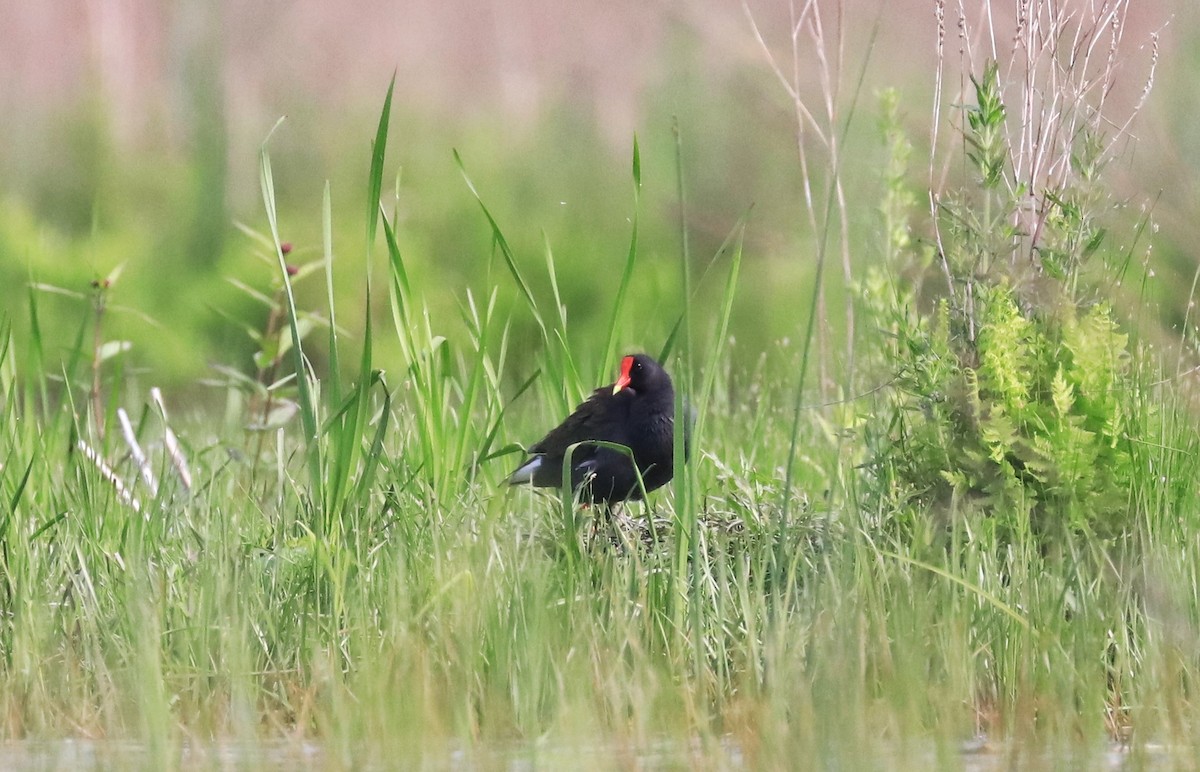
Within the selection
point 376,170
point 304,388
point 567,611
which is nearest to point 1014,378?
point 567,611

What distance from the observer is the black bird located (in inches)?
149

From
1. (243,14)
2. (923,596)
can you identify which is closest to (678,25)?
(243,14)

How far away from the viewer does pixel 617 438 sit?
386 cm

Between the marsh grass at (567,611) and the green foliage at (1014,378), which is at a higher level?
the green foliage at (1014,378)

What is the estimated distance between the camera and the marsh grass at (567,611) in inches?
90.3

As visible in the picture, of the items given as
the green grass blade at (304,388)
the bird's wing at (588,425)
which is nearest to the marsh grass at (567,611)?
the green grass blade at (304,388)

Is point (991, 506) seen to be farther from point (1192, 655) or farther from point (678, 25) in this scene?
point (678, 25)

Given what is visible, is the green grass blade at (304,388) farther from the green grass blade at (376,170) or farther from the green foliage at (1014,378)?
the green foliage at (1014,378)

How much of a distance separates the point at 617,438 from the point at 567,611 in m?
1.04

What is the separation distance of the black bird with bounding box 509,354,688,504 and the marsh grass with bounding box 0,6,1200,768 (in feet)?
Result: 0.43

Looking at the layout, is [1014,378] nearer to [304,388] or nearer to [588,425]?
[588,425]

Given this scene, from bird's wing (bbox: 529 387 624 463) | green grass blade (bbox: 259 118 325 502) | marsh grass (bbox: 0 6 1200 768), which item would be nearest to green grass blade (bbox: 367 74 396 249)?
marsh grass (bbox: 0 6 1200 768)

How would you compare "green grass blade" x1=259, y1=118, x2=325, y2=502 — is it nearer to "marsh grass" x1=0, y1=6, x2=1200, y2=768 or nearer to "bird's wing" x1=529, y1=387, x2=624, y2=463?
"marsh grass" x1=0, y1=6, x2=1200, y2=768

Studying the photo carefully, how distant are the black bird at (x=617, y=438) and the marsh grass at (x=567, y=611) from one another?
0.13 meters
